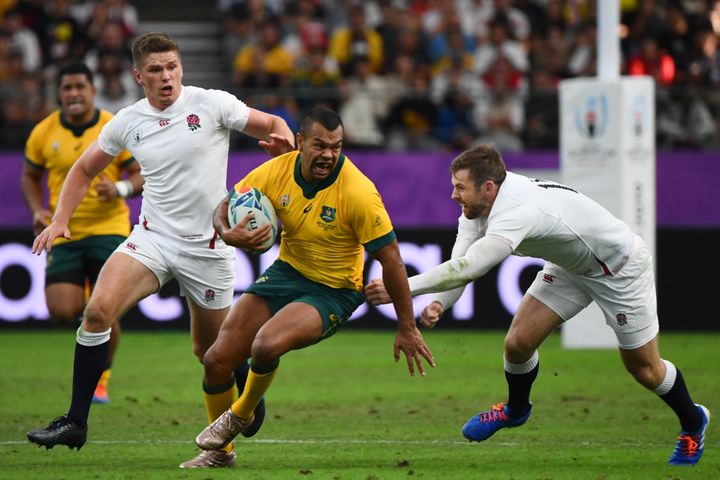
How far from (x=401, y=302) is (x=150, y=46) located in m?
2.41

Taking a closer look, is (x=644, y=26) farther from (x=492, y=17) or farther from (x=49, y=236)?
(x=49, y=236)

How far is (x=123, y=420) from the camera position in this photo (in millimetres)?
10422

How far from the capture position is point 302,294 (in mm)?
8172

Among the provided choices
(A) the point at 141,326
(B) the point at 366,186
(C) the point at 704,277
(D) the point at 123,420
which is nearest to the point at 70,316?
(D) the point at 123,420

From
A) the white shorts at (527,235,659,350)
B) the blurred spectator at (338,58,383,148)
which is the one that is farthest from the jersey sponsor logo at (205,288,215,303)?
the blurred spectator at (338,58,383,148)

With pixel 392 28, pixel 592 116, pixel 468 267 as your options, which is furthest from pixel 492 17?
pixel 468 267

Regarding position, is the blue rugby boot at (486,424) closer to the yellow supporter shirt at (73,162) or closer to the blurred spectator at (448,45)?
the yellow supporter shirt at (73,162)

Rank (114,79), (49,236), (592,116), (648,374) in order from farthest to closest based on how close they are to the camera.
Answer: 1. (114,79)
2. (592,116)
3. (49,236)
4. (648,374)

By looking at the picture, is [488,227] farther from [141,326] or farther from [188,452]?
[141,326]

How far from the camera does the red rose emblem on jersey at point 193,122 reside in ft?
28.4

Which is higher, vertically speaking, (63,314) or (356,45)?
(356,45)

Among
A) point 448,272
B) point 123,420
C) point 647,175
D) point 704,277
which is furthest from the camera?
point 704,277

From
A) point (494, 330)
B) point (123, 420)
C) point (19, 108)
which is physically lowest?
point (494, 330)

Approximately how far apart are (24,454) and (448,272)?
3203 mm
